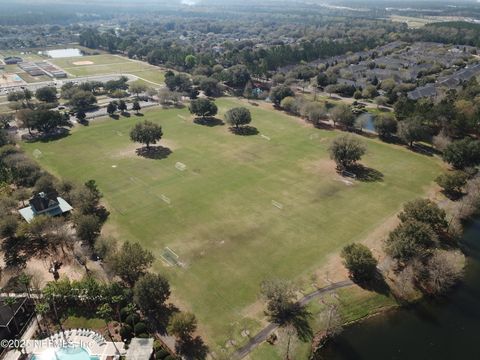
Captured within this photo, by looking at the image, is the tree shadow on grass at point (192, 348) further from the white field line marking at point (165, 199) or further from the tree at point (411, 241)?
the white field line marking at point (165, 199)

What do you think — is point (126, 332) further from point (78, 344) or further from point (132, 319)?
point (78, 344)

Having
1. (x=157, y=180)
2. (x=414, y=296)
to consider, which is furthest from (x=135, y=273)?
(x=414, y=296)

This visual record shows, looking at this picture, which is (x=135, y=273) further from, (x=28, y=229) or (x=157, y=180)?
(x=157, y=180)

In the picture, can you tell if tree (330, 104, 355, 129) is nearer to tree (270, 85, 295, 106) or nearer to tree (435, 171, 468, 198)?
tree (270, 85, 295, 106)

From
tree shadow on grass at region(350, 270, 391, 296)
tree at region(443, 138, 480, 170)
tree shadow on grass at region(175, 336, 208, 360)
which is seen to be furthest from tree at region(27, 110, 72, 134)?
tree at region(443, 138, 480, 170)

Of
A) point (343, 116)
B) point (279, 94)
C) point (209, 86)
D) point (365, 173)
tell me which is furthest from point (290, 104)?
point (365, 173)
